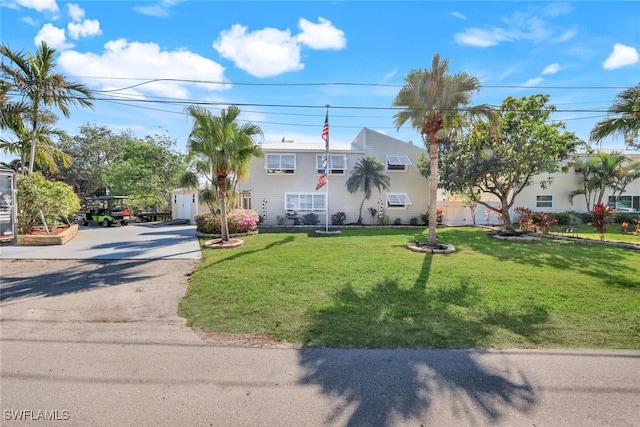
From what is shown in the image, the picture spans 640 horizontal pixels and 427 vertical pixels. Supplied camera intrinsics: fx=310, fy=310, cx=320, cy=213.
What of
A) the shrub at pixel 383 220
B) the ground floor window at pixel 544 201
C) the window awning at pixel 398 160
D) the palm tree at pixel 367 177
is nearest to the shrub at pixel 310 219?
the palm tree at pixel 367 177

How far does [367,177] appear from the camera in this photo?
62.4 feet

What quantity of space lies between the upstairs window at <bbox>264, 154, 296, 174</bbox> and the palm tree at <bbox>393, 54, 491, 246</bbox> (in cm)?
1010

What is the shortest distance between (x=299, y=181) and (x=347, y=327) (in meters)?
16.0

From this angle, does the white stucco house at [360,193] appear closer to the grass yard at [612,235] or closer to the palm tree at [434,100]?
the grass yard at [612,235]

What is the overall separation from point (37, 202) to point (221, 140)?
795 cm

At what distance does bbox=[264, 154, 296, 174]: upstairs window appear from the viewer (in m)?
19.7

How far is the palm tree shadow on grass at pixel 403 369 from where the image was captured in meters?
2.82

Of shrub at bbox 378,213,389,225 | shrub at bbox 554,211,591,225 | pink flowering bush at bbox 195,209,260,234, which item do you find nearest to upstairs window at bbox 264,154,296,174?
pink flowering bush at bbox 195,209,260,234

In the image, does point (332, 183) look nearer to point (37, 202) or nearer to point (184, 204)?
point (184, 204)

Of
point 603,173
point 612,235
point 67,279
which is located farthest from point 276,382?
point 603,173

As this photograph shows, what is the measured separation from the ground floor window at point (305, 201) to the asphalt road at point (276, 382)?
599 inches

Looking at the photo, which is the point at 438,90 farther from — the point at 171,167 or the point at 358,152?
the point at 171,167

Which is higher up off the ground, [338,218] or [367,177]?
[367,177]

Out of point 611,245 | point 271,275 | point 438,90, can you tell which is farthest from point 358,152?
point 271,275
